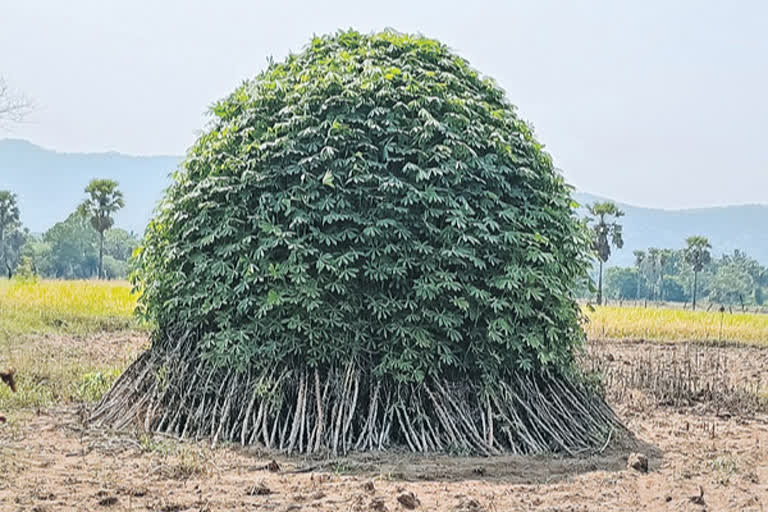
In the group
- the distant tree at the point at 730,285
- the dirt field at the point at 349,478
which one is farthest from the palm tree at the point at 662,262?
the dirt field at the point at 349,478

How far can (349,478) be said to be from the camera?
5551 millimetres

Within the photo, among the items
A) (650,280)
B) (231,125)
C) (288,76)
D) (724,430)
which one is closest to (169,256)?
(231,125)

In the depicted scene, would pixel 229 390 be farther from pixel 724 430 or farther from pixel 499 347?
pixel 724 430

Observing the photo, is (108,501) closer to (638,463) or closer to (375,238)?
(375,238)

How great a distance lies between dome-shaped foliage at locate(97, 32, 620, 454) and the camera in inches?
257

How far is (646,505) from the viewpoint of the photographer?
17.1 feet

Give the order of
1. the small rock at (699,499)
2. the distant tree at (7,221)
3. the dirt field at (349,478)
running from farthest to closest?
the distant tree at (7,221) → the small rock at (699,499) → the dirt field at (349,478)

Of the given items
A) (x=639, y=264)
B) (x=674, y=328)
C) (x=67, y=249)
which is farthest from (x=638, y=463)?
(x=639, y=264)

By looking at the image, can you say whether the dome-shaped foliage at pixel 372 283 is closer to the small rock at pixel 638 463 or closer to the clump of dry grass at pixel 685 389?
the small rock at pixel 638 463

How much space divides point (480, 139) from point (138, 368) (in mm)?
4131

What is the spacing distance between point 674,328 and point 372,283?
15.3m

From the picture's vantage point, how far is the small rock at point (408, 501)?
4.91m

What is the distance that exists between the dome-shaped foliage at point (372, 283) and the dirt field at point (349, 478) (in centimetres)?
44

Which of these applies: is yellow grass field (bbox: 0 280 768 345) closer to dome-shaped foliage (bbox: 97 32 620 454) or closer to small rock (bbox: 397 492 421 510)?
dome-shaped foliage (bbox: 97 32 620 454)
